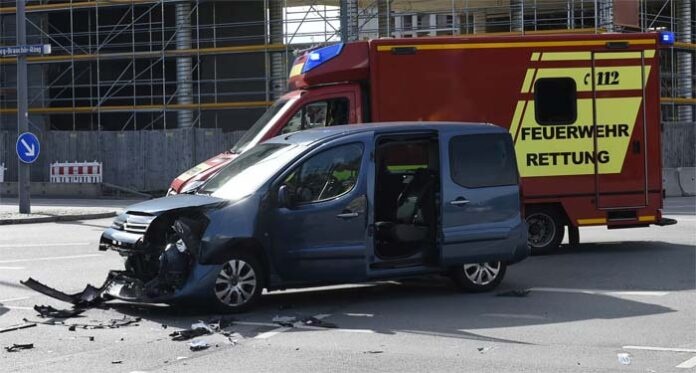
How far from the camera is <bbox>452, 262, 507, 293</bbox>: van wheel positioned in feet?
35.8

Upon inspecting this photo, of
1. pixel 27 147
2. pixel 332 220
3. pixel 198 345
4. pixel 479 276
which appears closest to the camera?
pixel 198 345

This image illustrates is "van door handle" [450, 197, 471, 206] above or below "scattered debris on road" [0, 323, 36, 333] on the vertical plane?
above

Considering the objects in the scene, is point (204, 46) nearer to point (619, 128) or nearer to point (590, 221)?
point (619, 128)

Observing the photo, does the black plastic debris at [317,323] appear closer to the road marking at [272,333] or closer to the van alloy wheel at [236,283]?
the road marking at [272,333]

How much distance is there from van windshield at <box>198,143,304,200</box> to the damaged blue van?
19 mm

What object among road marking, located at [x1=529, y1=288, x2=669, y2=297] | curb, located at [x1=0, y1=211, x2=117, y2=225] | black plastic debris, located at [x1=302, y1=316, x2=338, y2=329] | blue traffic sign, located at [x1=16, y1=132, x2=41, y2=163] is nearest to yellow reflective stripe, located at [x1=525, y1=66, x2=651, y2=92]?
road marking, located at [x1=529, y1=288, x2=669, y2=297]

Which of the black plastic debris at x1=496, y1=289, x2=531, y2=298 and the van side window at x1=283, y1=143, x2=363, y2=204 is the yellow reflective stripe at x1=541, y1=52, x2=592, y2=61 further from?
the van side window at x1=283, y1=143, x2=363, y2=204

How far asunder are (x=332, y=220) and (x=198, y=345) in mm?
2298

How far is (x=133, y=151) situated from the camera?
3531 centimetres

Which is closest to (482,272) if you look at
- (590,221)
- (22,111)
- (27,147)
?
(590,221)

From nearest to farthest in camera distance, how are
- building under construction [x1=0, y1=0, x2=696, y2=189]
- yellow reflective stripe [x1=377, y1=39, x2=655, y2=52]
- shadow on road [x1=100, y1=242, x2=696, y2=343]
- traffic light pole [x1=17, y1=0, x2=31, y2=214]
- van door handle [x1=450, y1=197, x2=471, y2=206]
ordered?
shadow on road [x1=100, y1=242, x2=696, y2=343], van door handle [x1=450, y1=197, x2=471, y2=206], yellow reflective stripe [x1=377, y1=39, x2=655, y2=52], traffic light pole [x1=17, y1=0, x2=31, y2=214], building under construction [x1=0, y1=0, x2=696, y2=189]

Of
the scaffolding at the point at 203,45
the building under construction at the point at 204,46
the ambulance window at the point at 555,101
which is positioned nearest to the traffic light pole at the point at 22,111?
the building under construction at the point at 204,46

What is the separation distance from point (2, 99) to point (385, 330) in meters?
35.3

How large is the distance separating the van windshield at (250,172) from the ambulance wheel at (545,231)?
508cm
